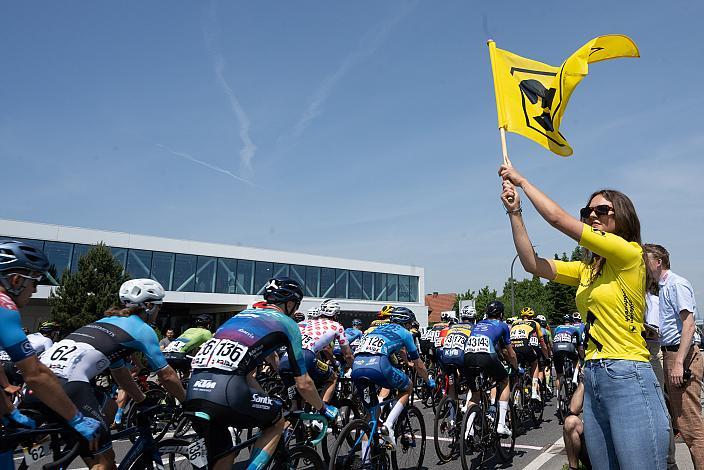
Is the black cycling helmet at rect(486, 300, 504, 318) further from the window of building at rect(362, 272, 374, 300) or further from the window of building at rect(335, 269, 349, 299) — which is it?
the window of building at rect(362, 272, 374, 300)

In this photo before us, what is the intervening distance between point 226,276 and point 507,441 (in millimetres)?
34052

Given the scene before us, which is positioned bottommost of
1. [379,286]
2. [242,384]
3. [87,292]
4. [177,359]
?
[177,359]

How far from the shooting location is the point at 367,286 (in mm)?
47406

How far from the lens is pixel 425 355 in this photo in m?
16.7

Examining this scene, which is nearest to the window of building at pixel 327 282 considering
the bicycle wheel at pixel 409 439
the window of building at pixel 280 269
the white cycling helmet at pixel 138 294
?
the window of building at pixel 280 269

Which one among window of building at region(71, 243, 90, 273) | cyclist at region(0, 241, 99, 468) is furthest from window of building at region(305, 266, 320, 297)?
cyclist at region(0, 241, 99, 468)

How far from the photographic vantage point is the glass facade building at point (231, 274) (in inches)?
1281

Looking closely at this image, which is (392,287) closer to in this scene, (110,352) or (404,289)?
(404,289)

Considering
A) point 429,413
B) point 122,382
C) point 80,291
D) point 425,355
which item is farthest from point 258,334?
point 80,291

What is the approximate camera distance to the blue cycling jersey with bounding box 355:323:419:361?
6148 mm

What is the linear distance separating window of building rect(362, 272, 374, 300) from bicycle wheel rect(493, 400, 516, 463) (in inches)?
1563

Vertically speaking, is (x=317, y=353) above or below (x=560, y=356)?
above

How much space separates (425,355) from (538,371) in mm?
6882

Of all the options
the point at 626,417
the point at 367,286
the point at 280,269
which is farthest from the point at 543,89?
the point at 367,286
